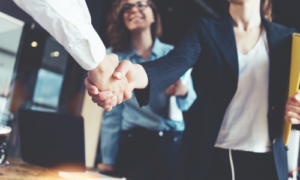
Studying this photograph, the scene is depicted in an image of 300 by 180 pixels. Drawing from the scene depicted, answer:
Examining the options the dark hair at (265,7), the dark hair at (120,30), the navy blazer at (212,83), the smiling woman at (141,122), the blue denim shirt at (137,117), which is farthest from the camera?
the dark hair at (120,30)

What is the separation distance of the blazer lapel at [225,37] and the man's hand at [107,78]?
0.49 metres

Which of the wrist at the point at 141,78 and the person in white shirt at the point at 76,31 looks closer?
the person in white shirt at the point at 76,31

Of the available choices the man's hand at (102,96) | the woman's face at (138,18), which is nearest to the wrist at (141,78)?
the man's hand at (102,96)

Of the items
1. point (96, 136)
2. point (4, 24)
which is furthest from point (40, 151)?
point (96, 136)

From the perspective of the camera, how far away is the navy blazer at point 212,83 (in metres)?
1.06

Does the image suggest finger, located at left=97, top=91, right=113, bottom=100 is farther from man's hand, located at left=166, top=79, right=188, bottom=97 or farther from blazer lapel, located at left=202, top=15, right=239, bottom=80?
man's hand, located at left=166, top=79, right=188, bottom=97

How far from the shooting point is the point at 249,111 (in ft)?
3.63

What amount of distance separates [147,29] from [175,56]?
1.06 m

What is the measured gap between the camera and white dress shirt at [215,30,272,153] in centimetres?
108

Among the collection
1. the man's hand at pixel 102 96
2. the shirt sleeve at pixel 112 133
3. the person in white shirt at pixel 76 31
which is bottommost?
the shirt sleeve at pixel 112 133

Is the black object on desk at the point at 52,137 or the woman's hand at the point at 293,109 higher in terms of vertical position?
the woman's hand at the point at 293,109

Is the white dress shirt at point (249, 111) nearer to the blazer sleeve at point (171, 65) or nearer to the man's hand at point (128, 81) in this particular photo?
the blazer sleeve at point (171, 65)

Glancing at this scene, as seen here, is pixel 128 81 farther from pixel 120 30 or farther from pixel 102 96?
pixel 120 30

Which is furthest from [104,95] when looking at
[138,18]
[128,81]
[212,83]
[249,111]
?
[138,18]
